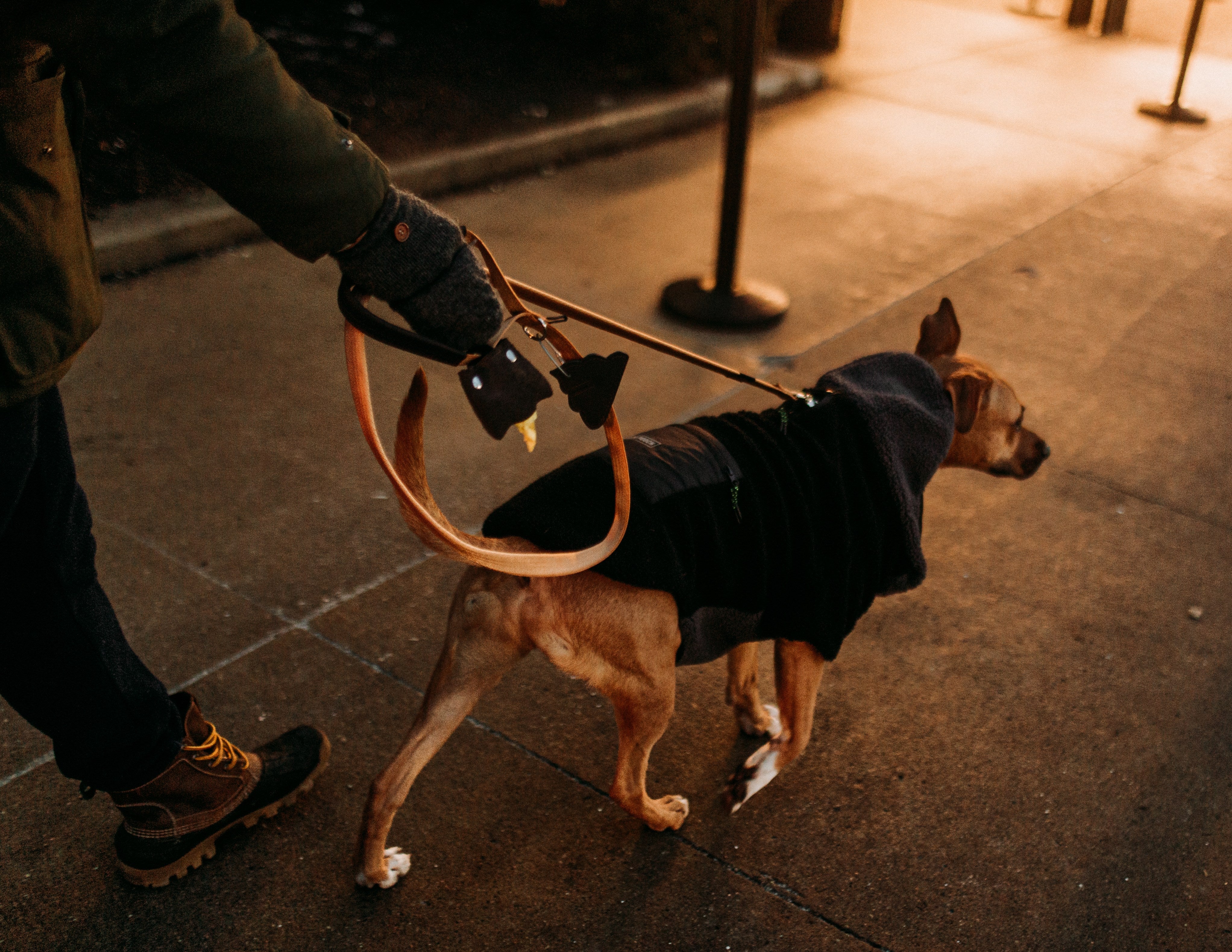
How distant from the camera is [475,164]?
22.4ft

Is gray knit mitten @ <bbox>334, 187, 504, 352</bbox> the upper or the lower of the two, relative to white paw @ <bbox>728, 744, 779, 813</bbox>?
upper

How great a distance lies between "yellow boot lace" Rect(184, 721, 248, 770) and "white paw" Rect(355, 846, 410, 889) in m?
0.38

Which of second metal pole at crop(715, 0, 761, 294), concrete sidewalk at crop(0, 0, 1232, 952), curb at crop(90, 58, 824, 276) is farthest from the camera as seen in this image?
curb at crop(90, 58, 824, 276)

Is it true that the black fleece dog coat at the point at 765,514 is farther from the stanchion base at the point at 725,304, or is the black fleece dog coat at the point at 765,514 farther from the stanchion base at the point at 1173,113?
the stanchion base at the point at 1173,113

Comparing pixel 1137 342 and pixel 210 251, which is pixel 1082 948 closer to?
pixel 1137 342

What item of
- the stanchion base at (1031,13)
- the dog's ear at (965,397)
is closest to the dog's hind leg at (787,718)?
the dog's ear at (965,397)

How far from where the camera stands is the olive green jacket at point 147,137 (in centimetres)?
156

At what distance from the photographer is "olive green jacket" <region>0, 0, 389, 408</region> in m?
1.56

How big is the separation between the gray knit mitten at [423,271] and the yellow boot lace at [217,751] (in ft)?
3.89

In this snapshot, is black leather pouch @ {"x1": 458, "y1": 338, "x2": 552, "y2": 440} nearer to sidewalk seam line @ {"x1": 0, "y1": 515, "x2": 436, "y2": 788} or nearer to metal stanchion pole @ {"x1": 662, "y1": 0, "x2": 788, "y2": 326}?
sidewalk seam line @ {"x1": 0, "y1": 515, "x2": 436, "y2": 788}

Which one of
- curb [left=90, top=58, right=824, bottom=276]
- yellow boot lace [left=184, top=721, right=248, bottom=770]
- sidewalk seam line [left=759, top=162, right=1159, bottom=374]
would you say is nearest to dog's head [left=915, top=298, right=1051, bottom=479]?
sidewalk seam line [left=759, top=162, right=1159, bottom=374]

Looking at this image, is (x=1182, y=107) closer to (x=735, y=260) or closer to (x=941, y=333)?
(x=735, y=260)

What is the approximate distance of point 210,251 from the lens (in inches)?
227

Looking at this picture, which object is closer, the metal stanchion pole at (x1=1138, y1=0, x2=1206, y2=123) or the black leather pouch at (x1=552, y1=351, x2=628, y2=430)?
the black leather pouch at (x1=552, y1=351, x2=628, y2=430)
